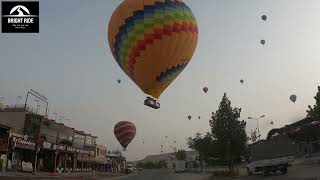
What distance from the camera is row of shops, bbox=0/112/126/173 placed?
51312 mm

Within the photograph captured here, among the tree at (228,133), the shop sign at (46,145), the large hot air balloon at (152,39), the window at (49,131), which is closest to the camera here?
the large hot air balloon at (152,39)

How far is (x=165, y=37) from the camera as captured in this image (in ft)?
88.2

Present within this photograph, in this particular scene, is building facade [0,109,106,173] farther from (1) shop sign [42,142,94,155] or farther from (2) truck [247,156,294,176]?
(2) truck [247,156,294,176]

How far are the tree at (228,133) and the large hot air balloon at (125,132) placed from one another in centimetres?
1367

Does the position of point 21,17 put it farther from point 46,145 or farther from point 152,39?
point 46,145

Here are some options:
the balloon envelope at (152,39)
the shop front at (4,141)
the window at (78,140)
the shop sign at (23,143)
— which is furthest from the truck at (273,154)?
the window at (78,140)

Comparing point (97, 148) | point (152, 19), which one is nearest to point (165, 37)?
point (152, 19)

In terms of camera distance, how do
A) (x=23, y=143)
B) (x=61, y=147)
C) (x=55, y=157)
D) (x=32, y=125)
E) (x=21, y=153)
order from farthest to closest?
(x=61, y=147) < (x=55, y=157) < (x=32, y=125) < (x=21, y=153) < (x=23, y=143)

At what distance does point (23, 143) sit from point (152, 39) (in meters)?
33.9

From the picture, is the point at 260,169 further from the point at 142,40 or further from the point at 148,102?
the point at 142,40

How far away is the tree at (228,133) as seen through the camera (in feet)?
181

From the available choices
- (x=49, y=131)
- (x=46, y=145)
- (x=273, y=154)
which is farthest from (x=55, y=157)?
(x=273, y=154)

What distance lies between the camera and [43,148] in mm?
60656

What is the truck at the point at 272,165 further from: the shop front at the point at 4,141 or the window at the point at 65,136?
the window at the point at 65,136
